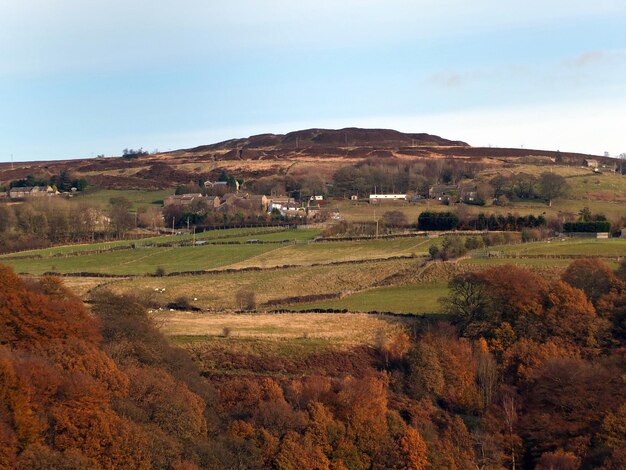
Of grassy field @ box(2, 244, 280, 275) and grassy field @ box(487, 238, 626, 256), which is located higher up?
grassy field @ box(487, 238, 626, 256)

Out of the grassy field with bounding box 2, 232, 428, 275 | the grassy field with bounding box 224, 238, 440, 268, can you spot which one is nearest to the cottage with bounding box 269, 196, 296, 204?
the grassy field with bounding box 2, 232, 428, 275

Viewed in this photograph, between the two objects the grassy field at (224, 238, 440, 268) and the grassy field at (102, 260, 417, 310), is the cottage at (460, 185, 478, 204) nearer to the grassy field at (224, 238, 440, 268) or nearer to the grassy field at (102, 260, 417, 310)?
the grassy field at (224, 238, 440, 268)

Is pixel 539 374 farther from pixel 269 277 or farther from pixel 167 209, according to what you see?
pixel 167 209

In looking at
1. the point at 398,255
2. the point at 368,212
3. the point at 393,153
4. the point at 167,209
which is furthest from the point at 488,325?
the point at 393,153

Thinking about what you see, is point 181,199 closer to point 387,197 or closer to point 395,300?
point 387,197

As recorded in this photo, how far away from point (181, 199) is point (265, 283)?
58.2 metres

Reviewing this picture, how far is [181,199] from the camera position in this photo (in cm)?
11862

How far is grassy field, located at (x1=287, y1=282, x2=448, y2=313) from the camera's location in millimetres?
53406

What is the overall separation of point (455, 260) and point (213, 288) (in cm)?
1715

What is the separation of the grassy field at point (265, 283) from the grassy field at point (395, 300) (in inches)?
90.5

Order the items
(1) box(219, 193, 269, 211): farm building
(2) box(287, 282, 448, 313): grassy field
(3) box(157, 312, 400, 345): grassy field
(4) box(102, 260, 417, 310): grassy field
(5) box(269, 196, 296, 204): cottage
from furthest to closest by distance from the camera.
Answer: (5) box(269, 196, 296, 204): cottage, (1) box(219, 193, 269, 211): farm building, (4) box(102, 260, 417, 310): grassy field, (2) box(287, 282, 448, 313): grassy field, (3) box(157, 312, 400, 345): grassy field

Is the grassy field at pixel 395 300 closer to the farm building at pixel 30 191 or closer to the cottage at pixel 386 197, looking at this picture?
the cottage at pixel 386 197

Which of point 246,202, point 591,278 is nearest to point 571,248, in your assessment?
point 591,278

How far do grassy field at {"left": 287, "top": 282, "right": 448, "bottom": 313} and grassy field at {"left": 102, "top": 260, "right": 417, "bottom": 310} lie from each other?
2300 millimetres
